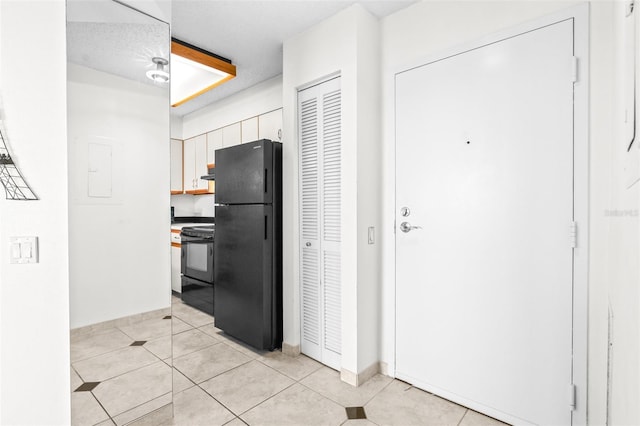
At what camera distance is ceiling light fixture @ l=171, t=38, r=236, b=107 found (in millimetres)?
2689

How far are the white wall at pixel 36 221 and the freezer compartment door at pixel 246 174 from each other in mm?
1336

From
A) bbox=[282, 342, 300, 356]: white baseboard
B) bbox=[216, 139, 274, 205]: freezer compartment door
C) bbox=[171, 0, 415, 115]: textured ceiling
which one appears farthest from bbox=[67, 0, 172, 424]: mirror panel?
bbox=[282, 342, 300, 356]: white baseboard

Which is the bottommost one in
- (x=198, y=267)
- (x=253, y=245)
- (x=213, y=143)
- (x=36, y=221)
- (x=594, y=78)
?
(x=198, y=267)

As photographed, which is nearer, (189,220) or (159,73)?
(159,73)

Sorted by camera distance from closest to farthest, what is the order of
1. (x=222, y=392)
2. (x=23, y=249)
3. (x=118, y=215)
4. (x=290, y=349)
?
(x=23, y=249), (x=118, y=215), (x=222, y=392), (x=290, y=349)

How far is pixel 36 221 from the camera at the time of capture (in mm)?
1419

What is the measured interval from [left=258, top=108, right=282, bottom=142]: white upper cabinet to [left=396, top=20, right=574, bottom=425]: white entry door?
1.46 meters

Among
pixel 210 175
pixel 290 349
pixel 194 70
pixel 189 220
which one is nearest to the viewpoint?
pixel 290 349

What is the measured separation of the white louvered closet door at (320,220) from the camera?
2.37 meters

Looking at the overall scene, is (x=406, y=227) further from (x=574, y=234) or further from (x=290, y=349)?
(x=290, y=349)

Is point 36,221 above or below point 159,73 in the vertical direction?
below

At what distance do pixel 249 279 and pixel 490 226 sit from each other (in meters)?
1.86

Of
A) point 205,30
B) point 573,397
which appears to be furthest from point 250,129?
point 573,397

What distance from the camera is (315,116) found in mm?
2496
